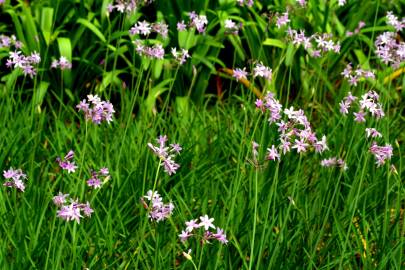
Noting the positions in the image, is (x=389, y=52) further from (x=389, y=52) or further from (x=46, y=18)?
(x=46, y=18)

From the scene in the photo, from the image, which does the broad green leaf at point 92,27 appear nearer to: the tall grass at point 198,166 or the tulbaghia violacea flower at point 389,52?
the tall grass at point 198,166

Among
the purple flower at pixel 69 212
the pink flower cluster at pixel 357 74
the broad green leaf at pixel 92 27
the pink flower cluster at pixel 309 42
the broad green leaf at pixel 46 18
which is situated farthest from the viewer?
the broad green leaf at pixel 46 18

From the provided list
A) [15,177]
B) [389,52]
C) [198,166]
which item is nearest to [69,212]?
[15,177]

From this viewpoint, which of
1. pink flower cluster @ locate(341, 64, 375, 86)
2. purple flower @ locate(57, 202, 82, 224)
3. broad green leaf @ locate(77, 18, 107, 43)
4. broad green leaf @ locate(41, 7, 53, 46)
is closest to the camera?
purple flower @ locate(57, 202, 82, 224)

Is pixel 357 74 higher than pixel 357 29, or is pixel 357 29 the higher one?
pixel 357 74

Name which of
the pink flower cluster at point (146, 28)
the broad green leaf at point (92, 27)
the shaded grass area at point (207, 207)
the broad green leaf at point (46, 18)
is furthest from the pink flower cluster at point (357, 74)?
the broad green leaf at point (46, 18)

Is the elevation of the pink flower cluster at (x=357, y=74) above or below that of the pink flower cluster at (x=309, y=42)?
below

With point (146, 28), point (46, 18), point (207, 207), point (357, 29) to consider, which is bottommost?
point (207, 207)

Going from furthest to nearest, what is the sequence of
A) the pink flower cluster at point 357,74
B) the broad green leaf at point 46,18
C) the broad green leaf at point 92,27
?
the broad green leaf at point 46,18 → the broad green leaf at point 92,27 → the pink flower cluster at point 357,74

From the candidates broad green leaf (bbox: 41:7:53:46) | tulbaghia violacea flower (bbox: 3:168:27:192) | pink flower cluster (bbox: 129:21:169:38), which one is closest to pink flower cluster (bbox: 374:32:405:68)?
pink flower cluster (bbox: 129:21:169:38)

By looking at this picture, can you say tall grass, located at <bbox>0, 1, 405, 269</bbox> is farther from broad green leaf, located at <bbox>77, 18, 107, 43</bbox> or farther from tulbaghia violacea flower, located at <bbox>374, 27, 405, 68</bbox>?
tulbaghia violacea flower, located at <bbox>374, 27, 405, 68</bbox>

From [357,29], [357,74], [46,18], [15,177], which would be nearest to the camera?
[15,177]

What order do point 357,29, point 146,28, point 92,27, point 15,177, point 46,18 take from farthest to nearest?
point 357,29 < point 46,18 < point 92,27 < point 146,28 < point 15,177
